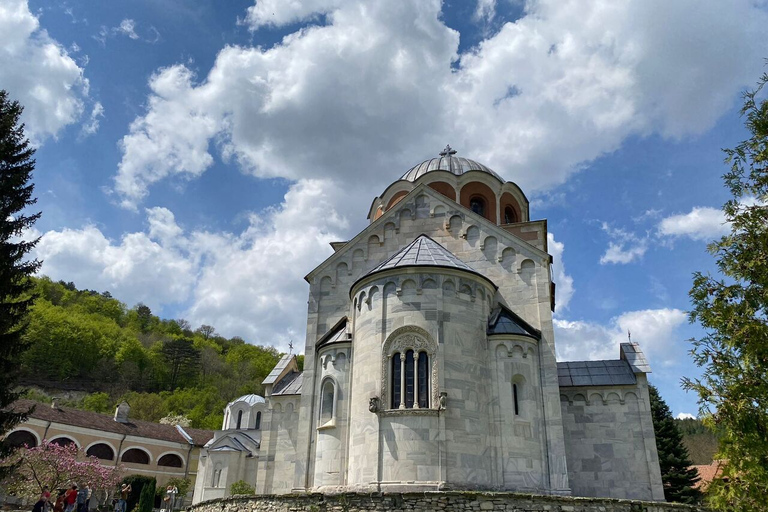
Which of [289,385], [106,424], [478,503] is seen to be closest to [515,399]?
[478,503]

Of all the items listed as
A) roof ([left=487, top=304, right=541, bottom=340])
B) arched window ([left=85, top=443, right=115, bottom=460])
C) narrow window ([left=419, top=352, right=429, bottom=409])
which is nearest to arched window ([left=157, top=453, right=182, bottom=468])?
arched window ([left=85, top=443, right=115, bottom=460])

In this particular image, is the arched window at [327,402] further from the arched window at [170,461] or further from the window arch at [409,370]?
the arched window at [170,461]

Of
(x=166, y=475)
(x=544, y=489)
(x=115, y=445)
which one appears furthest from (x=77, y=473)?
(x=544, y=489)

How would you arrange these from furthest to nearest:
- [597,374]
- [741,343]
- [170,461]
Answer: [170,461]
[597,374]
[741,343]

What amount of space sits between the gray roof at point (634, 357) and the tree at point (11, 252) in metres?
18.7

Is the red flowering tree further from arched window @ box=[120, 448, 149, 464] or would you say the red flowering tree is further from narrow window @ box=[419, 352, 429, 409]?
narrow window @ box=[419, 352, 429, 409]

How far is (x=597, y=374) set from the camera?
19.0m

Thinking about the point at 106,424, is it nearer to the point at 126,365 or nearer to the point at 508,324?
the point at 126,365

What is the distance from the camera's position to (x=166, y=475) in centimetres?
4803

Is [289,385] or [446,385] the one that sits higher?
[289,385]

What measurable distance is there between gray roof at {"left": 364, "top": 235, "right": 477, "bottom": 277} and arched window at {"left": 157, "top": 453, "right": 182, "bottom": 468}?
40.7 metres

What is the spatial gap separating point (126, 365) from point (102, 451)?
37.0m

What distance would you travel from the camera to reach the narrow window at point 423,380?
1516 centimetres

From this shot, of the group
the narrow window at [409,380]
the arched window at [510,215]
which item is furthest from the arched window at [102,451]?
the narrow window at [409,380]
